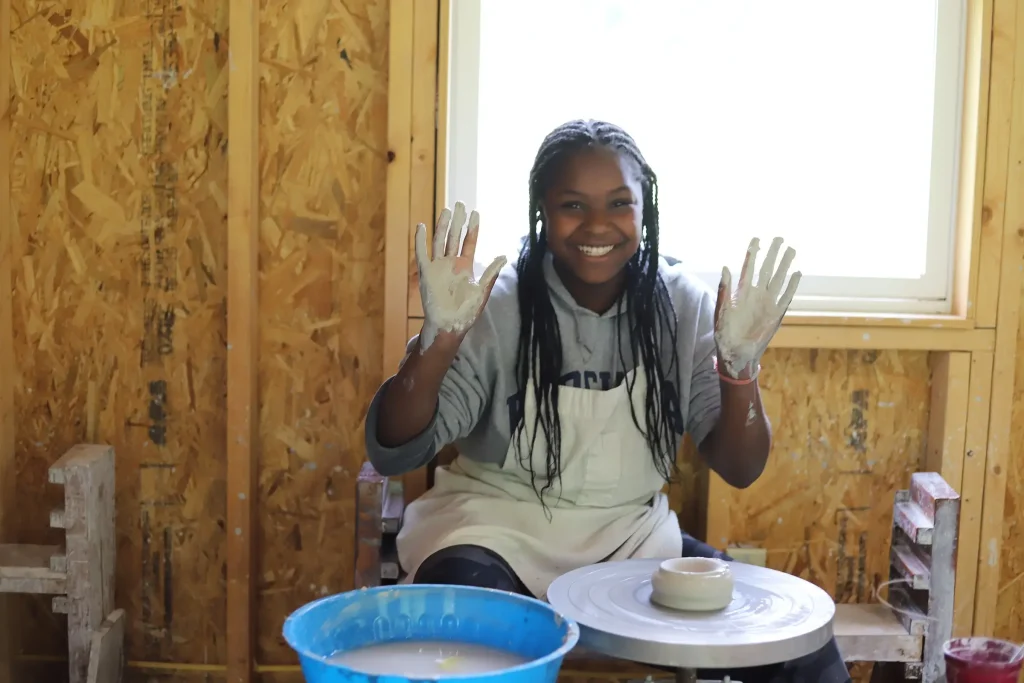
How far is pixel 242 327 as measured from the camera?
212cm

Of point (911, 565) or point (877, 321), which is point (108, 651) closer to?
point (911, 565)

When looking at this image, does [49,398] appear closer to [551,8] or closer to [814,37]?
[551,8]

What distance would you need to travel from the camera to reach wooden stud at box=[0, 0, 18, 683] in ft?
6.89

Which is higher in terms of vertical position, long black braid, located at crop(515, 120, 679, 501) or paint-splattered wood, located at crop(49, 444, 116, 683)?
long black braid, located at crop(515, 120, 679, 501)

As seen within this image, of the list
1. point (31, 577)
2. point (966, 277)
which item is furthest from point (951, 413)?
point (31, 577)

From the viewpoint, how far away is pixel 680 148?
2.23 m

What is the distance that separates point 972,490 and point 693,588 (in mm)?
1133

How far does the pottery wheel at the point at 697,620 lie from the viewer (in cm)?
130

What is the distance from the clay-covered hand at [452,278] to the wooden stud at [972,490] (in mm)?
1241

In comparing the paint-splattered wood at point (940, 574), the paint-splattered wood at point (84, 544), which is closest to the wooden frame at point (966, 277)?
the paint-splattered wood at point (940, 574)

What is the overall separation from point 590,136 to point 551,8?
53 centimetres

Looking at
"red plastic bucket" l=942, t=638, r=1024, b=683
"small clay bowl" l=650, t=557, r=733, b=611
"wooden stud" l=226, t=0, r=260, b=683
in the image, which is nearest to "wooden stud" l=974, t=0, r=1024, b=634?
"red plastic bucket" l=942, t=638, r=1024, b=683

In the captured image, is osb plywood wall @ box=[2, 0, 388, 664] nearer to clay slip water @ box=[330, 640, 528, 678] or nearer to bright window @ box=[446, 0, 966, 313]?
bright window @ box=[446, 0, 966, 313]

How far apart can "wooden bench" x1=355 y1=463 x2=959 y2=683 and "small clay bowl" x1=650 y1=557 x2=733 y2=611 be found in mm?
550
